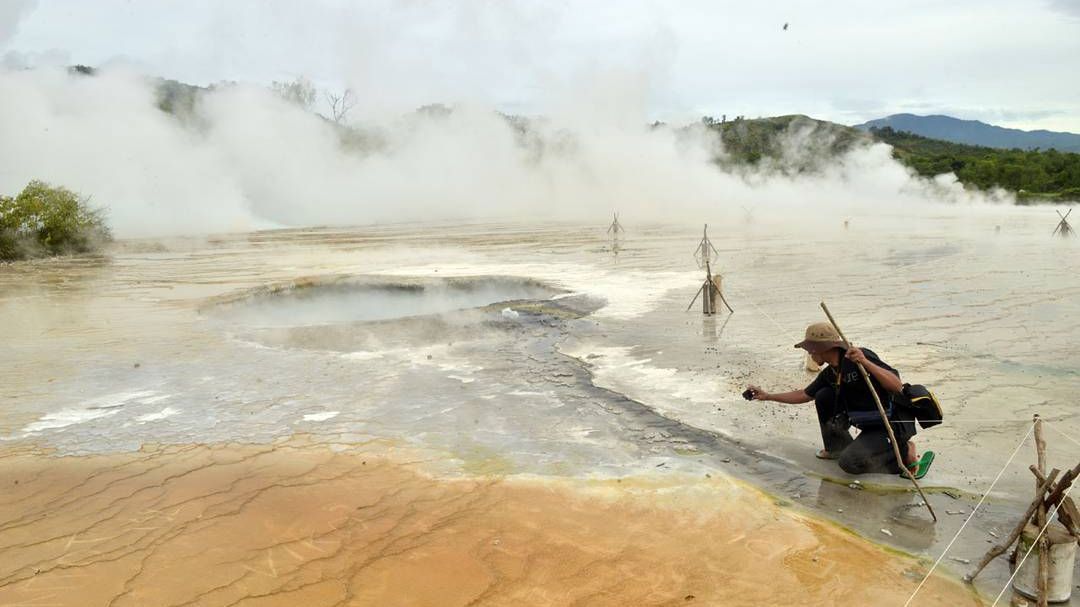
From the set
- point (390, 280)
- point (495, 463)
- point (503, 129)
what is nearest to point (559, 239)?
point (390, 280)

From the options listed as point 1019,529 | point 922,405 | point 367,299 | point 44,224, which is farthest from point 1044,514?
point 44,224

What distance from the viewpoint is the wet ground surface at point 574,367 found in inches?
215

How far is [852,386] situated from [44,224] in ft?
78.9

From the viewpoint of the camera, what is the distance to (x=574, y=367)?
8.38m

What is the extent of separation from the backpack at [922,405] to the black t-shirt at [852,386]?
0.14 m

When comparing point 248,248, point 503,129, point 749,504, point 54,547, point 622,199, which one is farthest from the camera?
point 503,129

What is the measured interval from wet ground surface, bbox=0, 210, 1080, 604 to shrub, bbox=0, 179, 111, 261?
197 inches

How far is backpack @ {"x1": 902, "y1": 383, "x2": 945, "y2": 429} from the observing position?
4754 mm

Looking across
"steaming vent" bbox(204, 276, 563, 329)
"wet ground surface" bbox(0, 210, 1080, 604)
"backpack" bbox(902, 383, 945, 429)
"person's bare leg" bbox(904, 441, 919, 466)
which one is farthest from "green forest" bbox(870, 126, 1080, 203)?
"backpack" bbox(902, 383, 945, 429)

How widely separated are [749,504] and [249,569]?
306 centimetres

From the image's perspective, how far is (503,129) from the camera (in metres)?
49.0

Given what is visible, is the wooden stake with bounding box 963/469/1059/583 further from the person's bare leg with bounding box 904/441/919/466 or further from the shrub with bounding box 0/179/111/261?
the shrub with bounding box 0/179/111/261

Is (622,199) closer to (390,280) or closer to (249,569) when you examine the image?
(390,280)

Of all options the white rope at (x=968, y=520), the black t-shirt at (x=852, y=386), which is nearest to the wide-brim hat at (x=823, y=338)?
the black t-shirt at (x=852, y=386)
